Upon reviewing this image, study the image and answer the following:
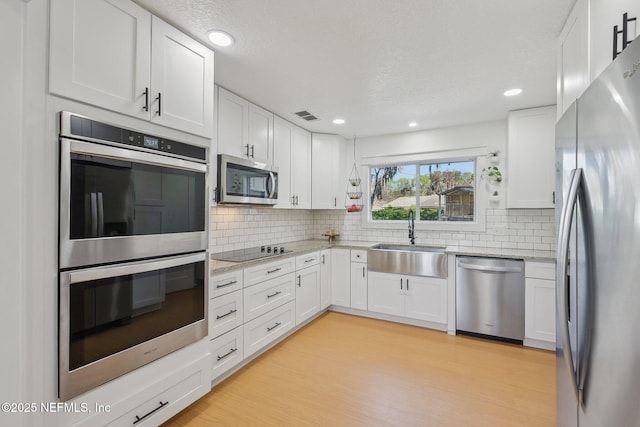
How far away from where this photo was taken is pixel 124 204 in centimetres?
149

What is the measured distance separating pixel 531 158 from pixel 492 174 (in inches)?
18.4

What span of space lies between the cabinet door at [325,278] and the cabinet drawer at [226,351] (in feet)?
4.92

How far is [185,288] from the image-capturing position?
6.04 feet

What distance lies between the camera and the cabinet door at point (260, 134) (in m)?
3.01

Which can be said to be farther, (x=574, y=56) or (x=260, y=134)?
(x=260, y=134)

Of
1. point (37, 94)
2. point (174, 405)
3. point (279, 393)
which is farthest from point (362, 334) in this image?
point (37, 94)

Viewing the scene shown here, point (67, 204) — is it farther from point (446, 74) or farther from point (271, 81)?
point (446, 74)

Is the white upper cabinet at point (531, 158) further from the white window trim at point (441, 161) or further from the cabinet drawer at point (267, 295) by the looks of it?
the cabinet drawer at point (267, 295)

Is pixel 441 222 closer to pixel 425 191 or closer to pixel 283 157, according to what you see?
pixel 425 191

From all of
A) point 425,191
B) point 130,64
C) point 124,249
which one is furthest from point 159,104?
point 425,191

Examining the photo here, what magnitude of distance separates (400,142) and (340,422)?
3472 mm

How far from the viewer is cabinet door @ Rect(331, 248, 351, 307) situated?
3.90 metres

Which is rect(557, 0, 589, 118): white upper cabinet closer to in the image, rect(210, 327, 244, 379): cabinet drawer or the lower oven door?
the lower oven door

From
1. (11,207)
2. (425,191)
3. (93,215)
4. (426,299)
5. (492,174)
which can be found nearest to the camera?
(11,207)
